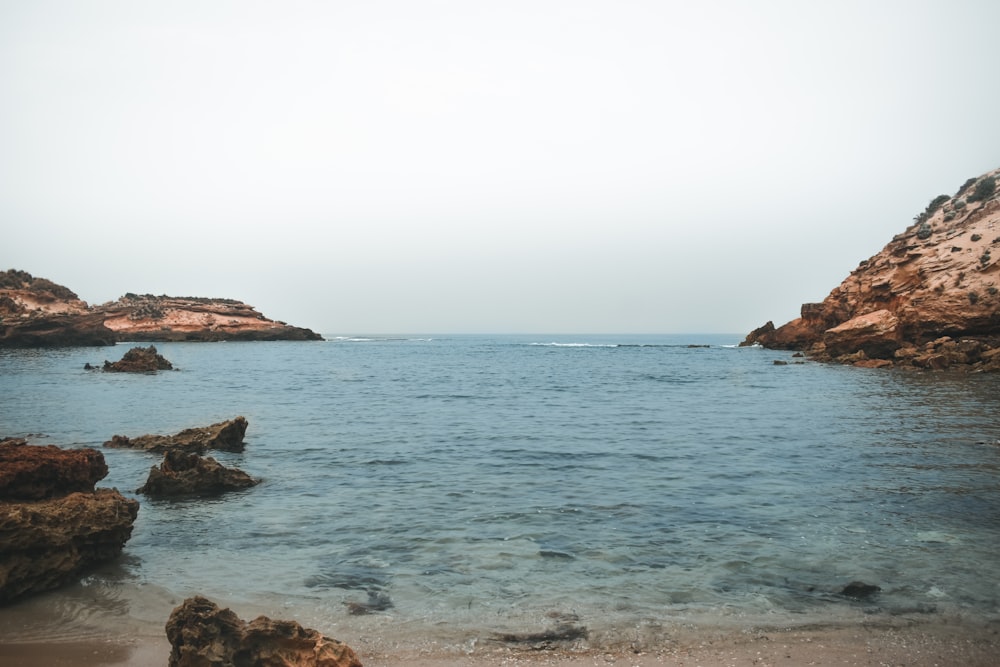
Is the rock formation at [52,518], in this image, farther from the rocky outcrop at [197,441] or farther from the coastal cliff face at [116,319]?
the coastal cliff face at [116,319]

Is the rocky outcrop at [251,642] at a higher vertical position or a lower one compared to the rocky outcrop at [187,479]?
higher

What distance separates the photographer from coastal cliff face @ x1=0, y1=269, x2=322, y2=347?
70.8 meters

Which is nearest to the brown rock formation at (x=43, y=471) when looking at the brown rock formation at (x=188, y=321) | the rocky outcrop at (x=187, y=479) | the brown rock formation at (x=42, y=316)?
the rocky outcrop at (x=187, y=479)

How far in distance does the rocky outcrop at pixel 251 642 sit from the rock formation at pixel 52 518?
3.01 m

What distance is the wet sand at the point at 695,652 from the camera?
5.60 m

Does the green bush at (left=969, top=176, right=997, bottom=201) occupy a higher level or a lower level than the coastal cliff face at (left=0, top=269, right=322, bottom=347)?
higher

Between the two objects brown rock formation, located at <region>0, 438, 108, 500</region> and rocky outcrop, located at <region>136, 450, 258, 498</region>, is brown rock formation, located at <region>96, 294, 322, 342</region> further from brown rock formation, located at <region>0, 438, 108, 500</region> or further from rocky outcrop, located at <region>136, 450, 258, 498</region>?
brown rock formation, located at <region>0, 438, 108, 500</region>

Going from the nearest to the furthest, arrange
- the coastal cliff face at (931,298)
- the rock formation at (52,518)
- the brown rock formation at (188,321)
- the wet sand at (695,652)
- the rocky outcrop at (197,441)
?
the wet sand at (695,652), the rock formation at (52,518), the rocky outcrop at (197,441), the coastal cliff face at (931,298), the brown rock formation at (188,321)

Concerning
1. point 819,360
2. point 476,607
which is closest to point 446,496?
point 476,607

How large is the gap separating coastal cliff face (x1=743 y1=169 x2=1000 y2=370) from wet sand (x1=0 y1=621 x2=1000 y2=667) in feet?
121

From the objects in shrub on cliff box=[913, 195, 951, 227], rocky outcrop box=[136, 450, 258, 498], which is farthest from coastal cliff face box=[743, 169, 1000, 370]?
rocky outcrop box=[136, 450, 258, 498]

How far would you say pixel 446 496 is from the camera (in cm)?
1171

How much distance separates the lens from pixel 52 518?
295 inches

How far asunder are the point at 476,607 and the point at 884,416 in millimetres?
20156
